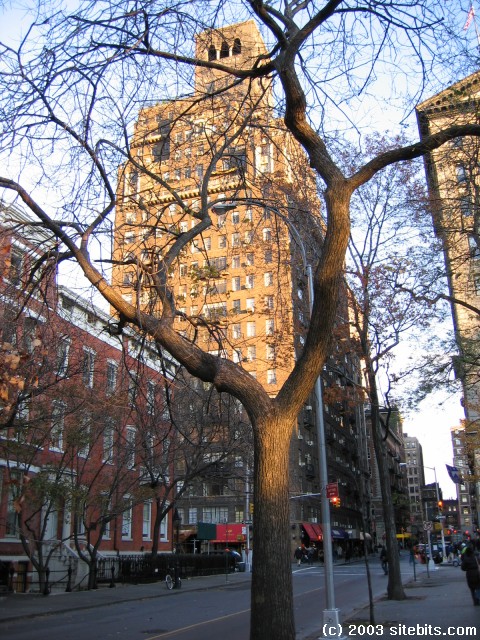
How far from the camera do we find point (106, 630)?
1456 cm

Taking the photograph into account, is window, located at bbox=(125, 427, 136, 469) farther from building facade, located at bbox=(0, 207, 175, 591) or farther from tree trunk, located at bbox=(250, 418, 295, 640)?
tree trunk, located at bbox=(250, 418, 295, 640)

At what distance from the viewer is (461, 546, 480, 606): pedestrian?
49.1ft

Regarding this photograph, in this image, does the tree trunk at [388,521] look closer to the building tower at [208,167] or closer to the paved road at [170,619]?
the paved road at [170,619]

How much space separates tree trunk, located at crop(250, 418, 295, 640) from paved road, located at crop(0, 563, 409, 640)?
758cm

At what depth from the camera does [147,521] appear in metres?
37.3

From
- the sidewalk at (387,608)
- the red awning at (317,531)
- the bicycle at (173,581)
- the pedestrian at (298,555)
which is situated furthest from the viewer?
the red awning at (317,531)

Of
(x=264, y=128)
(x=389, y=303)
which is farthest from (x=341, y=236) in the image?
(x=389, y=303)

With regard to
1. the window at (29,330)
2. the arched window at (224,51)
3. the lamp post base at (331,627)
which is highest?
the arched window at (224,51)

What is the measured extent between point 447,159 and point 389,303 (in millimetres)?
7403

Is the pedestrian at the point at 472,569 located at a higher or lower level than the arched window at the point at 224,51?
lower

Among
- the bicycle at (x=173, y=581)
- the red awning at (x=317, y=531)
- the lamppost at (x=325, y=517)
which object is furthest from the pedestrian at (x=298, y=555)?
the lamppost at (x=325, y=517)

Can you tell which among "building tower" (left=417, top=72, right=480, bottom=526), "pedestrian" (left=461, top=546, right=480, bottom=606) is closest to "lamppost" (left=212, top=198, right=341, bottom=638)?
"building tower" (left=417, top=72, right=480, bottom=526)

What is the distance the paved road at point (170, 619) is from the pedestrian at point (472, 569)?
3.30 metres

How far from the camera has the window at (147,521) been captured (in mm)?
36969
